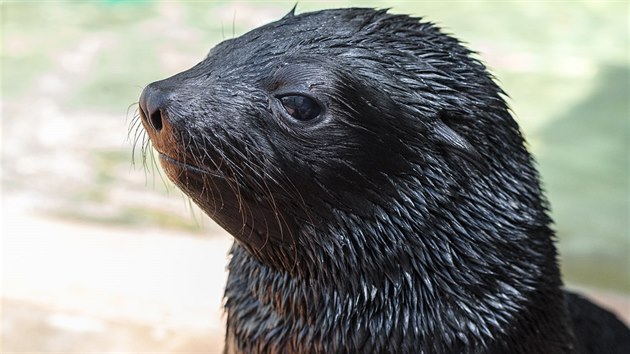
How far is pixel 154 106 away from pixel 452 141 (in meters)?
0.71

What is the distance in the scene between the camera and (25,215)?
14.9ft

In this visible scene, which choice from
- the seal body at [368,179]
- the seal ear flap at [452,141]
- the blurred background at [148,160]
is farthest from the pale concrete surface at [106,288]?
the seal ear flap at [452,141]

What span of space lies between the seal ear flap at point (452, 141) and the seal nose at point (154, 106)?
64cm

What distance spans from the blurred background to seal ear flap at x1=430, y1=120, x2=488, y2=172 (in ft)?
2.47

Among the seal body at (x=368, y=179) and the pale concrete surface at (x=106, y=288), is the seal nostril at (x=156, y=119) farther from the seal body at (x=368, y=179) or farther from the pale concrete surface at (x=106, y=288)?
the pale concrete surface at (x=106, y=288)

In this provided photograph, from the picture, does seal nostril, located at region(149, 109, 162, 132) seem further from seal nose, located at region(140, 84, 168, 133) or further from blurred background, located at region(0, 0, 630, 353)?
blurred background, located at region(0, 0, 630, 353)

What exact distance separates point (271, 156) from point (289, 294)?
438 millimetres

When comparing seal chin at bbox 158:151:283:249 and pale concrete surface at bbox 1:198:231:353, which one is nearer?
seal chin at bbox 158:151:283:249

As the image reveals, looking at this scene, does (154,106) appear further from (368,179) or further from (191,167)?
(368,179)

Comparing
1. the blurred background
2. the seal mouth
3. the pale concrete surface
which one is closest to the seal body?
the seal mouth

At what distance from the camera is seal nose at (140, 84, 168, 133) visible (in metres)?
1.98

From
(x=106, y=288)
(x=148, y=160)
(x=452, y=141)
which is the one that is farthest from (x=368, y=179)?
(x=148, y=160)

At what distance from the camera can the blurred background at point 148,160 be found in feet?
12.8

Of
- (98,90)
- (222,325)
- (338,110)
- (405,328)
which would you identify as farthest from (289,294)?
(98,90)
